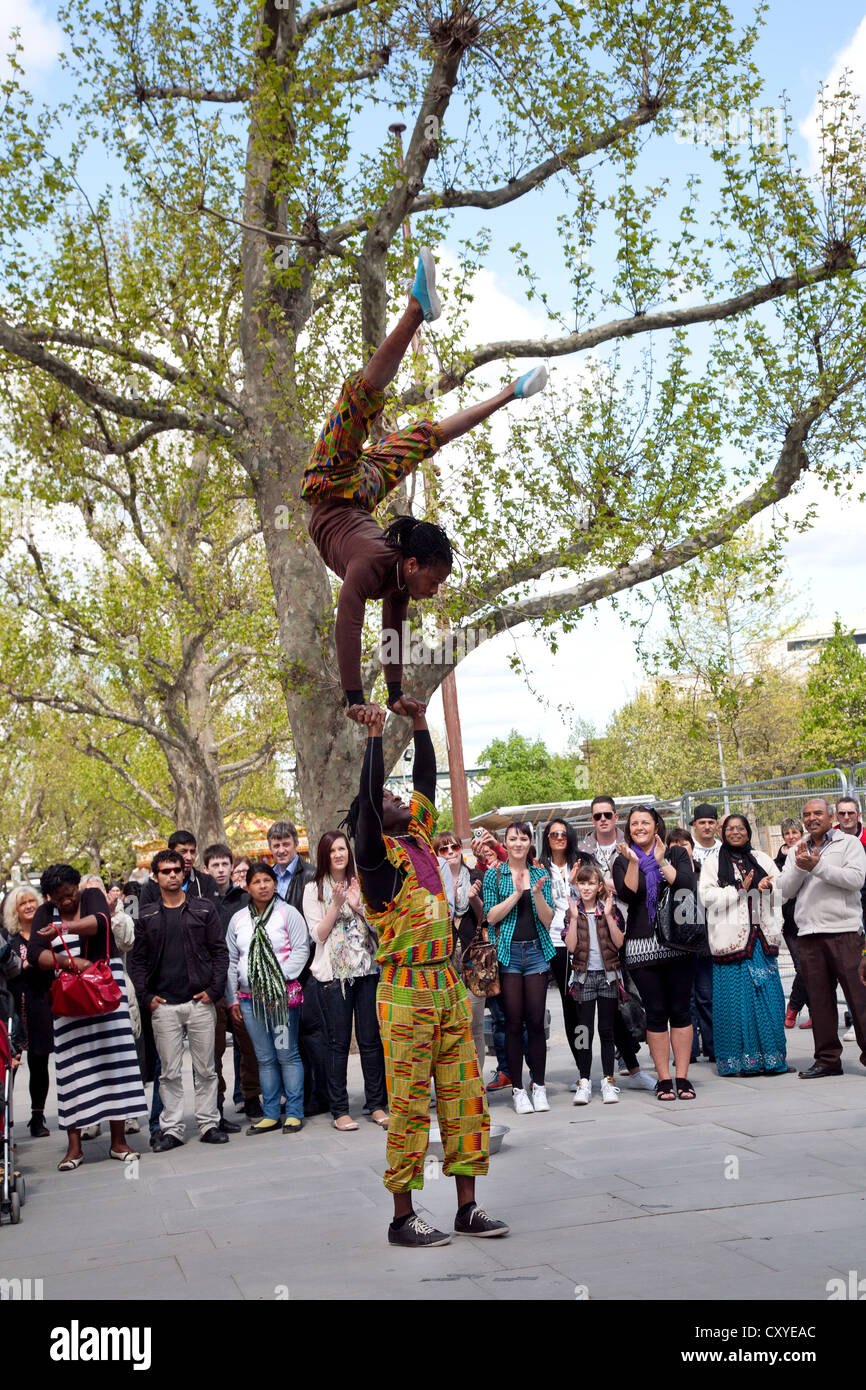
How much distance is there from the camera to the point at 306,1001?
29.5ft

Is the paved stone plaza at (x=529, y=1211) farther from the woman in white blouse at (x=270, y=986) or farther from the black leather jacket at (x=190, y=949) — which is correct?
the black leather jacket at (x=190, y=949)

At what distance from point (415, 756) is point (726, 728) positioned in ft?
99.3

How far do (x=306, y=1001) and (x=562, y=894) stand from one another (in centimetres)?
204

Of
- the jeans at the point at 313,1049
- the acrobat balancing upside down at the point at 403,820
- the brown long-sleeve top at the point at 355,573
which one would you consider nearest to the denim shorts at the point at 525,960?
the jeans at the point at 313,1049

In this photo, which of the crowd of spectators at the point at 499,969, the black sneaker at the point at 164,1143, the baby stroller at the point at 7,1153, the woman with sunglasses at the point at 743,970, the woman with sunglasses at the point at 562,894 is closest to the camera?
the baby stroller at the point at 7,1153

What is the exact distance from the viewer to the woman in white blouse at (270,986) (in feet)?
28.2

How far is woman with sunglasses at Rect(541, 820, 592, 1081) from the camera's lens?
907cm

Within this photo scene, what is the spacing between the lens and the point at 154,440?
1331 cm

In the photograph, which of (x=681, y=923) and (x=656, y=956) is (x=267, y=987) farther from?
(x=681, y=923)

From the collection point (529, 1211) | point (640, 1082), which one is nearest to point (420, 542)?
point (529, 1211)

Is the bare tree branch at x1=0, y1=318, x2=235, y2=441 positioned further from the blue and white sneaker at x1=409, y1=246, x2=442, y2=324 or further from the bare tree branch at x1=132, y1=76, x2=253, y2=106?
the blue and white sneaker at x1=409, y1=246, x2=442, y2=324

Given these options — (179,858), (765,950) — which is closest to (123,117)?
(179,858)

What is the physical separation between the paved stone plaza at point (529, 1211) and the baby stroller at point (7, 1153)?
4.8 inches
